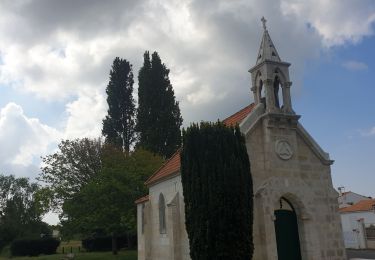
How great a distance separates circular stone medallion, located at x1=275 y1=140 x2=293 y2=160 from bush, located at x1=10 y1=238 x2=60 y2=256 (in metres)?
34.9

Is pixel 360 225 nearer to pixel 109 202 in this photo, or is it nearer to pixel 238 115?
pixel 109 202

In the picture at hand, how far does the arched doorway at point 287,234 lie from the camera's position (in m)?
17.3

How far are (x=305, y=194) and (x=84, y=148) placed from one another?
88.8 ft

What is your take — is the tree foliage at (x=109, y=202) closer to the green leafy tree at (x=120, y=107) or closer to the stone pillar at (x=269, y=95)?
the green leafy tree at (x=120, y=107)

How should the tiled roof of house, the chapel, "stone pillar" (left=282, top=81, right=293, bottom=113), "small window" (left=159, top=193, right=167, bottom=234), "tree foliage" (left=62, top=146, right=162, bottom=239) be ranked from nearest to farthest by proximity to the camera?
the chapel → "stone pillar" (left=282, top=81, right=293, bottom=113) → "small window" (left=159, top=193, right=167, bottom=234) → "tree foliage" (left=62, top=146, right=162, bottom=239) → the tiled roof of house

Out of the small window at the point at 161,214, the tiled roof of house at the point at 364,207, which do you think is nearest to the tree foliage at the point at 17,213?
the small window at the point at 161,214

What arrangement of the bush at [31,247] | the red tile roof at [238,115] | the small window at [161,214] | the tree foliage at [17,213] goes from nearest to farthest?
the red tile roof at [238,115]
the small window at [161,214]
the bush at [31,247]
the tree foliage at [17,213]

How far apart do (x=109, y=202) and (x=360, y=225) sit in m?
26.8

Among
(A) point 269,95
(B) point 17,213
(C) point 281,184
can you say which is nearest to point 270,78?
(A) point 269,95

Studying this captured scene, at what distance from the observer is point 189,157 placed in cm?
1522

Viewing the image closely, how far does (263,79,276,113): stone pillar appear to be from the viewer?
18141 millimetres

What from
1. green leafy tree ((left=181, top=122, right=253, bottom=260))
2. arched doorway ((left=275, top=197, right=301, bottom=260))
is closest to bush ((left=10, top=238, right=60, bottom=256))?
arched doorway ((left=275, top=197, right=301, bottom=260))

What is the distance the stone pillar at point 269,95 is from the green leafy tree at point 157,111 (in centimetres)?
2481

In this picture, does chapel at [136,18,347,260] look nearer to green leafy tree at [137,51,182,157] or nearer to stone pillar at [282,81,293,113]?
stone pillar at [282,81,293,113]
